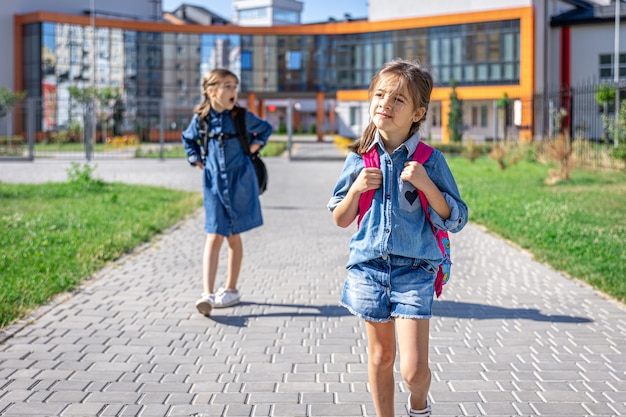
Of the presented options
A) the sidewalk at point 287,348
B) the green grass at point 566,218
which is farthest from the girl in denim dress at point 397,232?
the green grass at point 566,218

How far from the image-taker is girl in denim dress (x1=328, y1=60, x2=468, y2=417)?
353 centimetres

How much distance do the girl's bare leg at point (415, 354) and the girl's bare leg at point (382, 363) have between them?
0.07m

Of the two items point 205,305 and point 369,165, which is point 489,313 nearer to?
point 205,305

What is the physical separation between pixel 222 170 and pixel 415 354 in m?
3.62

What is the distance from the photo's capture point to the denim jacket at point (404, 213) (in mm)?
3562

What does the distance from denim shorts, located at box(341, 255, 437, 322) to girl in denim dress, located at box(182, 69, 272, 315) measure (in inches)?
130

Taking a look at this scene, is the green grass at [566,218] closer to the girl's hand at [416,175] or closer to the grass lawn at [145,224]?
the grass lawn at [145,224]

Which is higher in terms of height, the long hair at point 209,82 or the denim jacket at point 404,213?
the long hair at point 209,82

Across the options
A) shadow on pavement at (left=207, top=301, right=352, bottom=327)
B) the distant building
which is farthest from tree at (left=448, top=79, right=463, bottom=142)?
the distant building

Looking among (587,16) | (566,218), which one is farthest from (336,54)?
(566,218)

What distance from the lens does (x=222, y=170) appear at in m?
6.85

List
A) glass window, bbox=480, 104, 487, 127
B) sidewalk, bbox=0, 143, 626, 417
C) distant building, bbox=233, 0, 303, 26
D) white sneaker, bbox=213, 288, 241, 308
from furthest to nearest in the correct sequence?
distant building, bbox=233, 0, 303, 26 < glass window, bbox=480, 104, 487, 127 < white sneaker, bbox=213, 288, 241, 308 < sidewalk, bbox=0, 143, 626, 417

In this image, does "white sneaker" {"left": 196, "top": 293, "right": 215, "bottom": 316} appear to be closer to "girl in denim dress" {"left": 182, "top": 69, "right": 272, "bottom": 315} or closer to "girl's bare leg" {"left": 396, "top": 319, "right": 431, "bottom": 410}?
"girl in denim dress" {"left": 182, "top": 69, "right": 272, "bottom": 315}

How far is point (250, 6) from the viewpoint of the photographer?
4948 inches
